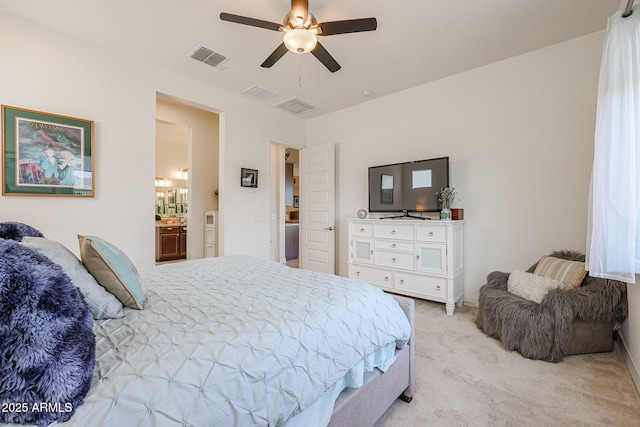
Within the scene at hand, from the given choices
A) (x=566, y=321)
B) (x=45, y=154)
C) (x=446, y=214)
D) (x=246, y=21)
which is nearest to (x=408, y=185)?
(x=446, y=214)

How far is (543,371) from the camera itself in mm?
1932

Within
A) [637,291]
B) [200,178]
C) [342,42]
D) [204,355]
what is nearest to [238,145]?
[200,178]

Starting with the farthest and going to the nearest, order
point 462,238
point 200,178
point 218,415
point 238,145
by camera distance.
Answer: point 200,178, point 238,145, point 462,238, point 218,415

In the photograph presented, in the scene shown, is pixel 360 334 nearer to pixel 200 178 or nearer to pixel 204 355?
pixel 204 355

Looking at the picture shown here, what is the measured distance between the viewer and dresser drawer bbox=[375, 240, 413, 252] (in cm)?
332

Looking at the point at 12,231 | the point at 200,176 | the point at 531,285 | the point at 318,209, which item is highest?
the point at 200,176

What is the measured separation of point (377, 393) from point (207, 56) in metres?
3.44

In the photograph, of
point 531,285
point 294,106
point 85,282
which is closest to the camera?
point 85,282

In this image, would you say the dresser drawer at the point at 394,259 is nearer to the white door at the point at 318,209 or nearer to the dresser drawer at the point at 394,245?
the dresser drawer at the point at 394,245

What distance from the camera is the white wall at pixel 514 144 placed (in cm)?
273

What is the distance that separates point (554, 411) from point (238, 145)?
407 cm

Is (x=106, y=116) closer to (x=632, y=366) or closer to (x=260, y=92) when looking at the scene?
(x=260, y=92)

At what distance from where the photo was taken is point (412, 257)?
10.8 ft

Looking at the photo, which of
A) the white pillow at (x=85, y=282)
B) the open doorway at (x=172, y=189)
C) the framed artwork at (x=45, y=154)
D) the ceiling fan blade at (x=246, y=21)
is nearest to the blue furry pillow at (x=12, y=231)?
the white pillow at (x=85, y=282)
